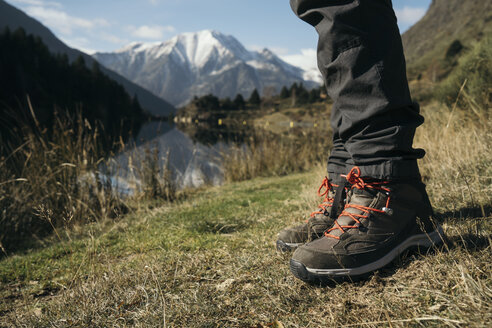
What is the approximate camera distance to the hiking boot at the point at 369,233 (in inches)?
41.5

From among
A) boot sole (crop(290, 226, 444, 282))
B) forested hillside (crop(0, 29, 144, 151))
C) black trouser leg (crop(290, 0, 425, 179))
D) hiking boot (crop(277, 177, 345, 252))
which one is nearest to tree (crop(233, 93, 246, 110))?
forested hillside (crop(0, 29, 144, 151))

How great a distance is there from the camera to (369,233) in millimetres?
1104

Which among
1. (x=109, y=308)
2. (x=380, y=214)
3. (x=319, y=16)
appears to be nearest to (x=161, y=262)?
(x=109, y=308)

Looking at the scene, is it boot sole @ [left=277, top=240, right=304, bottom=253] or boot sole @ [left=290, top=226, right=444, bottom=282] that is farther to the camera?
boot sole @ [left=277, top=240, right=304, bottom=253]

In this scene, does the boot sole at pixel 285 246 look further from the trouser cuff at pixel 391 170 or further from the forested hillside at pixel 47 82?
the forested hillside at pixel 47 82

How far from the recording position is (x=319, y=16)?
1.17m

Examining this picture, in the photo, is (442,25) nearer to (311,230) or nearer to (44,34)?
(311,230)

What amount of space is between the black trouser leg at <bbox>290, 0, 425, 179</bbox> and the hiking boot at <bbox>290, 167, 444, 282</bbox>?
65 millimetres

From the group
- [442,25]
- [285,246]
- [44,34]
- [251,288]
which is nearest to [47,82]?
[285,246]

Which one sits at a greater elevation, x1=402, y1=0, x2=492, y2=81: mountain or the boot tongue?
x1=402, y1=0, x2=492, y2=81: mountain

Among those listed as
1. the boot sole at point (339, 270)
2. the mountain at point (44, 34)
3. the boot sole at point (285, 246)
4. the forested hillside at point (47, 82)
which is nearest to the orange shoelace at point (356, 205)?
the boot sole at point (339, 270)

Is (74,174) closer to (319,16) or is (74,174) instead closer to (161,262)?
(161,262)

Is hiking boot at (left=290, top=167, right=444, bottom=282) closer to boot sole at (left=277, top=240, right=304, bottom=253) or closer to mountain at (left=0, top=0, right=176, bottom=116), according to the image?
boot sole at (left=277, top=240, right=304, bottom=253)

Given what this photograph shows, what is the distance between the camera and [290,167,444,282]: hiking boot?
1054 millimetres
